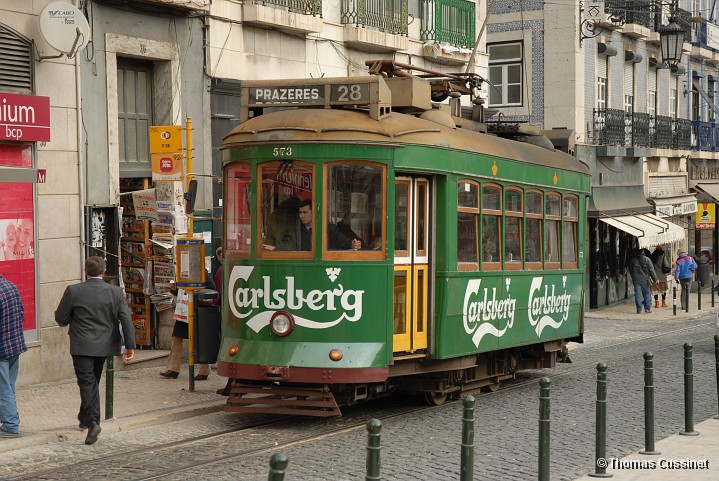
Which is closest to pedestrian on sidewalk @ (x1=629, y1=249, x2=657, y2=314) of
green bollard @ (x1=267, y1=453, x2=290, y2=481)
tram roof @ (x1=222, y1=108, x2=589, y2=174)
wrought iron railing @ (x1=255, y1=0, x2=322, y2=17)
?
wrought iron railing @ (x1=255, y1=0, x2=322, y2=17)

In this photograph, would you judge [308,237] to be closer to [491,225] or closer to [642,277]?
[491,225]

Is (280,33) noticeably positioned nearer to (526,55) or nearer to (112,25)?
(112,25)

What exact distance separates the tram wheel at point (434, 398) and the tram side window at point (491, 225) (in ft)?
5.32

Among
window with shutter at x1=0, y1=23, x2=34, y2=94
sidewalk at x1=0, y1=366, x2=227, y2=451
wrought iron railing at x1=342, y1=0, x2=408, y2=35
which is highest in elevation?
wrought iron railing at x1=342, y1=0, x2=408, y2=35

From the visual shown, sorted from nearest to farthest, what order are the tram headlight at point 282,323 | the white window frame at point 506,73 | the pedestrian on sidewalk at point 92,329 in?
the pedestrian on sidewalk at point 92,329, the tram headlight at point 282,323, the white window frame at point 506,73

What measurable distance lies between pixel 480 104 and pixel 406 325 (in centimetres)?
582

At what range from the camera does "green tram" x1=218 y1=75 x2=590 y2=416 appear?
489 inches

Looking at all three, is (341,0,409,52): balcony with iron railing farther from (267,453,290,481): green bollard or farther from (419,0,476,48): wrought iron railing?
(267,453,290,481): green bollard

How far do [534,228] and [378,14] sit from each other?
28.6 ft

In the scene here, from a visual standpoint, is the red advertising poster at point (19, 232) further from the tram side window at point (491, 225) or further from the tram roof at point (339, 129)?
the tram side window at point (491, 225)

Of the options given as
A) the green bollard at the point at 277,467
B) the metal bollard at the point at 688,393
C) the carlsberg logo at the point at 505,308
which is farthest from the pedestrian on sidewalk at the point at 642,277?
the green bollard at the point at 277,467

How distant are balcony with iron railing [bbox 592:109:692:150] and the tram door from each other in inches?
886

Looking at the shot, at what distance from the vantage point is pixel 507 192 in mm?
→ 15180

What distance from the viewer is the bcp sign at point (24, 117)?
49.4 feet
